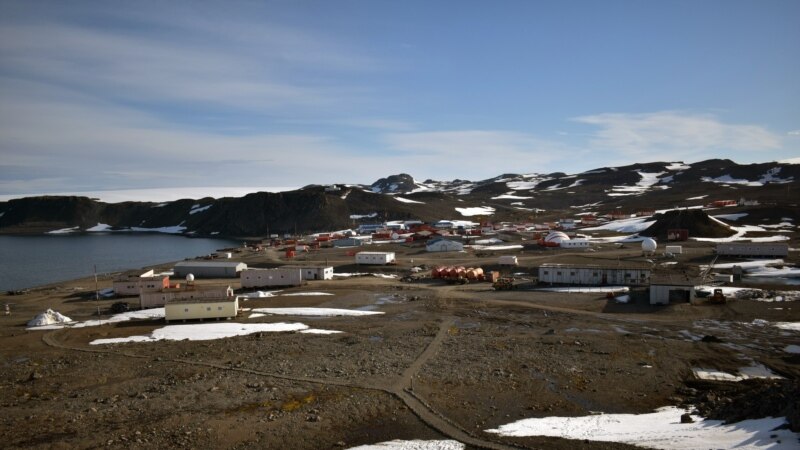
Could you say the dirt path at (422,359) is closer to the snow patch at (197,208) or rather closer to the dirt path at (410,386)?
the dirt path at (410,386)

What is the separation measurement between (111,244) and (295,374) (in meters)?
116

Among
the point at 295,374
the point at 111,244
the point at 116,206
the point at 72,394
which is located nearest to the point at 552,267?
the point at 295,374

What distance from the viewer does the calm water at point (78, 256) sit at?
227ft

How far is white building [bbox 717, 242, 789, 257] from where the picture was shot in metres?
55.3

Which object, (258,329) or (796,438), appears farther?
(258,329)

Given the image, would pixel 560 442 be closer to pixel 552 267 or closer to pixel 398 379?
pixel 398 379

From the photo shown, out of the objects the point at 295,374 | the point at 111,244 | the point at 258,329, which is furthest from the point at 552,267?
the point at 111,244

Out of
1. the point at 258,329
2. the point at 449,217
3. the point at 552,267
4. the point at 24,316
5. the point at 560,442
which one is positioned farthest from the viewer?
the point at 449,217

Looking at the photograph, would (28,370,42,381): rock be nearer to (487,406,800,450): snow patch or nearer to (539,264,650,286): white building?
(487,406,800,450): snow patch

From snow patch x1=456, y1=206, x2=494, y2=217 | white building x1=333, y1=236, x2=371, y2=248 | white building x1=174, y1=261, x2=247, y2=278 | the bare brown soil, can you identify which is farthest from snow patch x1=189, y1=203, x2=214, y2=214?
the bare brown soil

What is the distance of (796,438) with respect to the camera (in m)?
13.4

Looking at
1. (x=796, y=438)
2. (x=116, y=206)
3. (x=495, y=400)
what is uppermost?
(x=116, y=206)

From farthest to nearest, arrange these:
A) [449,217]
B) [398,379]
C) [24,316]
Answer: [449,217] → [24,316] → [398,379]

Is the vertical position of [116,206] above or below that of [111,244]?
above
